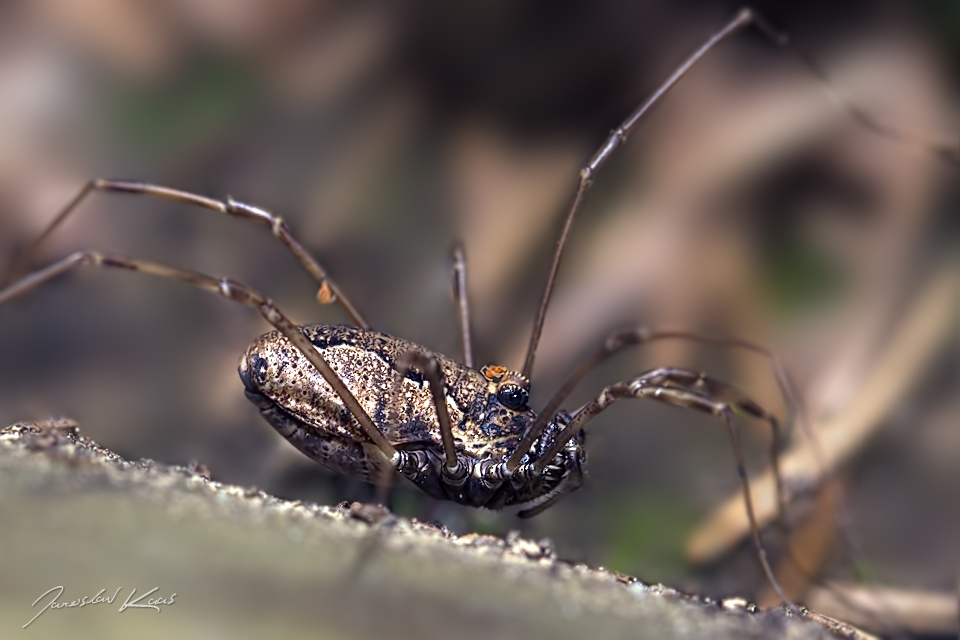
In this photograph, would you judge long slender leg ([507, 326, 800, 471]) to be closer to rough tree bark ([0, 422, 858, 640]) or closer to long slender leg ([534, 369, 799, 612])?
long slender leg ([534, 369, 799, 612])

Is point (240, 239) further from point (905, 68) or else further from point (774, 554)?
point (905, 68)

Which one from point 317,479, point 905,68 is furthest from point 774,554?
point 905,68

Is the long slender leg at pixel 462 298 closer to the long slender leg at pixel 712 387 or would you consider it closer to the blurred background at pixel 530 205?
the blurred background at pixel 530 205

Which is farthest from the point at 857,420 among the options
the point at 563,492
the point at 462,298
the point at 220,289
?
the point at 220,289

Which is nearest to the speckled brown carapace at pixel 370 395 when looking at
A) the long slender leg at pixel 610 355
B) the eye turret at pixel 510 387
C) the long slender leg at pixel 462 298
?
the eye turret at pixel 510 387

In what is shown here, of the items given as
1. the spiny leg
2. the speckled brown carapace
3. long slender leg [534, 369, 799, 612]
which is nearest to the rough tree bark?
long slender leg [534, 369, 799, 612]

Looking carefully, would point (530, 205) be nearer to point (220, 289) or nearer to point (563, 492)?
point (563, 492)
